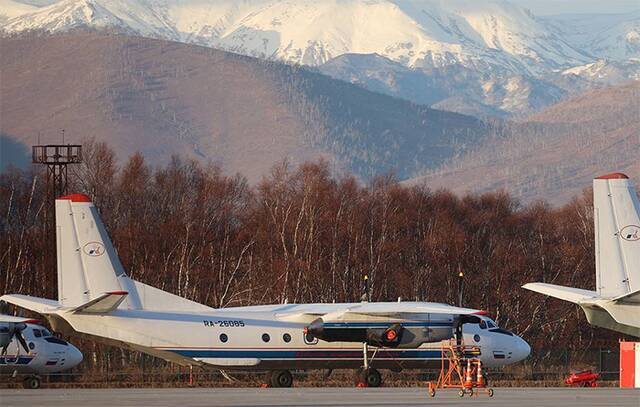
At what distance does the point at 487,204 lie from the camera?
118 metres

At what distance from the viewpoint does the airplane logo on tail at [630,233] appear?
141ft

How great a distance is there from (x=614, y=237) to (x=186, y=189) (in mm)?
64758

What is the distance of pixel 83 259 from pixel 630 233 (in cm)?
1901

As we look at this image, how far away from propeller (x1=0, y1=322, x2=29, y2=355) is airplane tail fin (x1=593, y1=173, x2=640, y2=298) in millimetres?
21642

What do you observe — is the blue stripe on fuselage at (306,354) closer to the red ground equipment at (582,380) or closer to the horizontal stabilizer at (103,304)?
the horizontal stabilizer at (103,304)

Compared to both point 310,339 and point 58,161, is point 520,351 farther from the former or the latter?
point 58,161

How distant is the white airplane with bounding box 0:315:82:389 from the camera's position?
52.8m

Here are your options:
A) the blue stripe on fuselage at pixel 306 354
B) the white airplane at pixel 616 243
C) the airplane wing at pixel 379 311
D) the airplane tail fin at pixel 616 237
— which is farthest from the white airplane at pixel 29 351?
the airplane tail fin at pixel 616 237

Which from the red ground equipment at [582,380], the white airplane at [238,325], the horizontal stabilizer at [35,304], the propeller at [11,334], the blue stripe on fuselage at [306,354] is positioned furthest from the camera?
the red ground equipment at [582,380]

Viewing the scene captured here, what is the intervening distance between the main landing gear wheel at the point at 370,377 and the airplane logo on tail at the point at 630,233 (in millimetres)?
13116

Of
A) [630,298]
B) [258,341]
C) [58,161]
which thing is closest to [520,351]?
[258,341]

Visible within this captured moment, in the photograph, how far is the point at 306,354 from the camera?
53125 millimetres

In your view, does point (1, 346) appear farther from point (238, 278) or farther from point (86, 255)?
point (238, 278)

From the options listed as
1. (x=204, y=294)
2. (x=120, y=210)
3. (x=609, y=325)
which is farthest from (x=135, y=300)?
(x=120, y=210)
